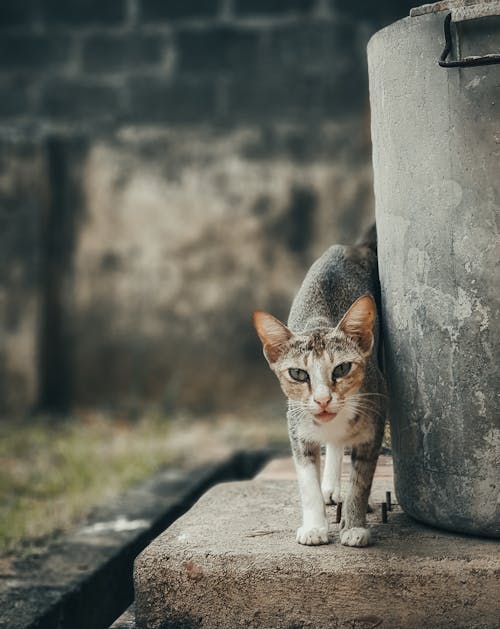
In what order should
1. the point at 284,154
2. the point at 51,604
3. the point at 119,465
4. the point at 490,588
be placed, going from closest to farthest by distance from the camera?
the point at 490,588
the point at 51,604
the point at 119,465
the point at 284,154

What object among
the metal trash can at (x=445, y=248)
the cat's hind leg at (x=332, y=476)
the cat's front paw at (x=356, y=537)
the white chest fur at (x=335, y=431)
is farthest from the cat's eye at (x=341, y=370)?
the cat's hind leg at (x=332, y=476)

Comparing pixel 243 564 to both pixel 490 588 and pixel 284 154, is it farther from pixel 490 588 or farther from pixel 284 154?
pixel 284 154

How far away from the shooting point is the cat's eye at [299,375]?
2.47 meters

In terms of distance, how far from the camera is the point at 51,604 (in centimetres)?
283

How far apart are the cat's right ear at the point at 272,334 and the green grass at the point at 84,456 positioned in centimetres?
142

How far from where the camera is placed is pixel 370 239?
3154 mm

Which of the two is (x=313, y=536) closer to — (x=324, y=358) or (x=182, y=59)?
(x=324, y=358)

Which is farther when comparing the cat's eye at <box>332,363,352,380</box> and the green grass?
the green grass

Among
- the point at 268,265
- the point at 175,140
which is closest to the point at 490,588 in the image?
the point at 268,265

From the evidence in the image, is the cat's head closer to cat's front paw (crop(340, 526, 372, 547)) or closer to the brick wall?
cat's front paw (crop(340, 526, 372, 547))

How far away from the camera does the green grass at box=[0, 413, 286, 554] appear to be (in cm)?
396

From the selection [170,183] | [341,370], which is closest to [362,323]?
[341,370]

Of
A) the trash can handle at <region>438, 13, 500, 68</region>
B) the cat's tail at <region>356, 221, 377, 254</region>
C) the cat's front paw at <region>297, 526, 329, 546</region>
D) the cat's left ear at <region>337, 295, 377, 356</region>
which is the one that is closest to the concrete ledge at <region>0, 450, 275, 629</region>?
the cat's front paw at <region>297, 526, 329, 546</region>

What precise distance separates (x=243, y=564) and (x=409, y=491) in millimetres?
529
